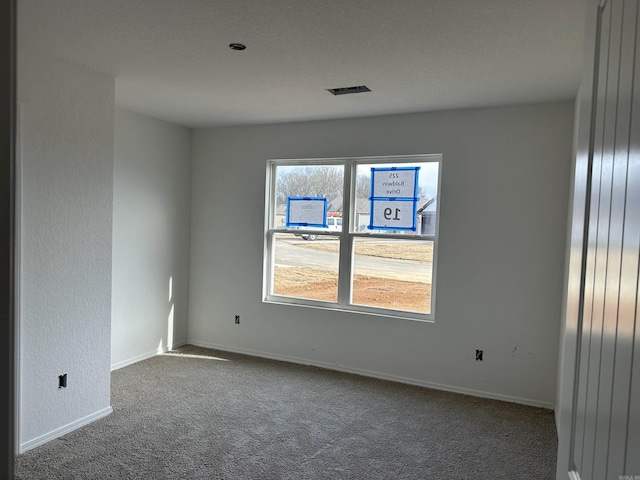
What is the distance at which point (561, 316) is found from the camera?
11.8ft

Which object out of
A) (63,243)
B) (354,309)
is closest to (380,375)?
(354,309)

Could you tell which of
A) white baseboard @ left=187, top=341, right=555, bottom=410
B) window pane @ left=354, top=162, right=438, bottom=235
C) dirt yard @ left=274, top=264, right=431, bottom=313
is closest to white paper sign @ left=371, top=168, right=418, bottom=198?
window pane @ left=354, top=162, right=438, bottom=235

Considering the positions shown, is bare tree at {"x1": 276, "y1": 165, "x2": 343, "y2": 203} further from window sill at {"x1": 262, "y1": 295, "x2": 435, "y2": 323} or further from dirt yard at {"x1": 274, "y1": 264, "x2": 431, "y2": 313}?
window sill at {"x1": 262, "y1": 295, "x2": 435, "y2": 323}

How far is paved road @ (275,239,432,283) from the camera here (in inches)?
171

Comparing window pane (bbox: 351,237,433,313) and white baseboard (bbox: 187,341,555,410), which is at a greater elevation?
window pane (bbox: 351,237,433,313)

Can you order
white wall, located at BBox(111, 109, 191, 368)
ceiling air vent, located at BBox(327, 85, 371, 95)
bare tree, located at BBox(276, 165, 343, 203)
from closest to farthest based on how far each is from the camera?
ceiling air vent, located at BBox(327, 85, 371, 95), white wall, located at BBox(111, 109, 191, 368), bare tree, located at BBox(276, 165, 343, 203)

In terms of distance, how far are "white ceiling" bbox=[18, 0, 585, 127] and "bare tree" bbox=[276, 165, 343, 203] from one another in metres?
0.97

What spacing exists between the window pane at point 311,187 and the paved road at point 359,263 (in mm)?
246

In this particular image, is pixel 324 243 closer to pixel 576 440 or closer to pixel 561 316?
pixel 561 316

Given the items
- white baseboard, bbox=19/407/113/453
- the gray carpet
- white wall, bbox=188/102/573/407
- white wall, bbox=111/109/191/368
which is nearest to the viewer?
the gray carpet

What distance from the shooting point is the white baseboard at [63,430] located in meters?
2.89

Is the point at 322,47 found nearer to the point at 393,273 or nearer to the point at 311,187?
the point at 311,187

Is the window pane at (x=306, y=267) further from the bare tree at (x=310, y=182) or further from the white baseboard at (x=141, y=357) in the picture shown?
the white baseboard at (x=141, y=357)

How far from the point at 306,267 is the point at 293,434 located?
196cm
